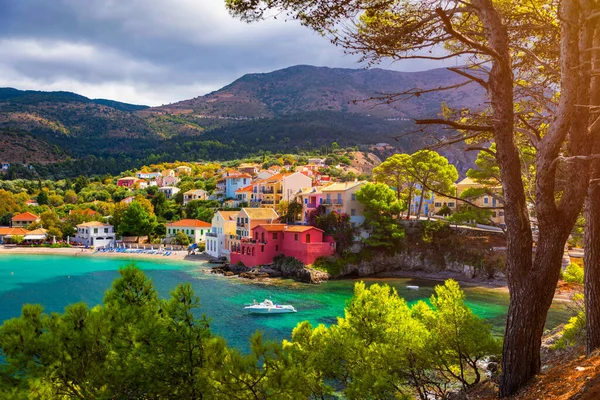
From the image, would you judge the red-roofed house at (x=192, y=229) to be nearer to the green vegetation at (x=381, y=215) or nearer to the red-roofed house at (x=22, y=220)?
the red-roofed house at (x=22, y=220)

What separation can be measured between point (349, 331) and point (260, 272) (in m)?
27.3

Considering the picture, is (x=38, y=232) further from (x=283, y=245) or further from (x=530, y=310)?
(x=530, y=310)

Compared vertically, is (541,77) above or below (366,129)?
below

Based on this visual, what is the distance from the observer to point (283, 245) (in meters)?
39.4

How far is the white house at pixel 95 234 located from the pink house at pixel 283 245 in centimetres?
2443

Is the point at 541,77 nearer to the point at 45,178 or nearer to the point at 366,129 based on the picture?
the point at 45,178

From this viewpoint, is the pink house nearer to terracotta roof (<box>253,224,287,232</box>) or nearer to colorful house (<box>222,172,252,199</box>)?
terracotta roof (<box>253,224,287,232</box>)

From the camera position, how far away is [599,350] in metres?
6.07

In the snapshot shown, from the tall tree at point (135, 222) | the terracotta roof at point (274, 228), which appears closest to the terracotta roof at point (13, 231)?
the tall tree at point (135, 222)

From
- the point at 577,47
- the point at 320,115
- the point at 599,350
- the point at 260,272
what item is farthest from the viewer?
the point at 320,115

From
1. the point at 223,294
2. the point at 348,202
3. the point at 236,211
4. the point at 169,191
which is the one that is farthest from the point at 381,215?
the point at 169,191

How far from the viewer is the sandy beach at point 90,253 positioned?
47.8 metres

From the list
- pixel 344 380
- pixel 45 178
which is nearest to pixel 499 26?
pixel 344 380

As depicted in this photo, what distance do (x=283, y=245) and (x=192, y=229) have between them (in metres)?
Answer: 20.0
